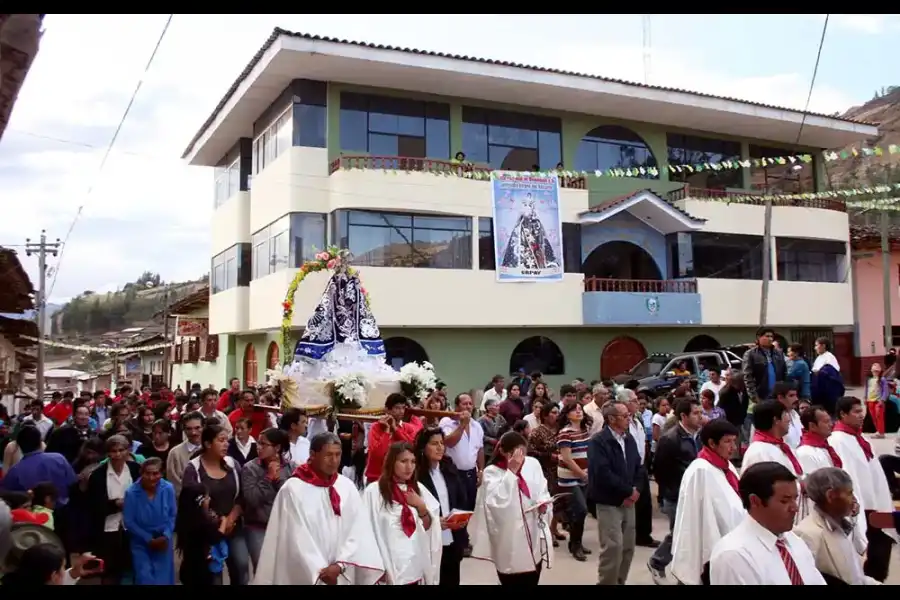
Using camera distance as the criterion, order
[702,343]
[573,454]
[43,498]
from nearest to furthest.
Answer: [43,498], [573,454], [702,343]

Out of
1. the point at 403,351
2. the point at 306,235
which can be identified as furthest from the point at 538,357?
the point at 306,235

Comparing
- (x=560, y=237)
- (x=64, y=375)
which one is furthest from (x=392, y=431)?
(x=64, y=375)

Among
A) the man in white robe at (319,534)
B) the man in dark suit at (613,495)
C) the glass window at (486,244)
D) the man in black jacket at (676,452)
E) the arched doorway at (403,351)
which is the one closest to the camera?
the man in white robe at (319,534)

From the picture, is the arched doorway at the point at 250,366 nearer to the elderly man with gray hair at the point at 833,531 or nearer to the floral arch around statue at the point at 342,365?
the floral arch around statue at the point at 342,365

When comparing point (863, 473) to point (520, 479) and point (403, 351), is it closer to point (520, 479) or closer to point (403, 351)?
point (520, 479)

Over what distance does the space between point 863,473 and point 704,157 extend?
20171 mm

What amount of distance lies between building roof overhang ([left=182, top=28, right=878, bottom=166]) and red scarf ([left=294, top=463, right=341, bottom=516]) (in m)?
14.5

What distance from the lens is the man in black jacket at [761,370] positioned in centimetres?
1011

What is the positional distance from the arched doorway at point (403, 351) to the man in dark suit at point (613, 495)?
1334 cm

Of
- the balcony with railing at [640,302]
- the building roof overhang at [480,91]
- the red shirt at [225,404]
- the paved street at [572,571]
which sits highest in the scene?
the building roof overhang at [480,91]

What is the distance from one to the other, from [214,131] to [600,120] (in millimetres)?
11933

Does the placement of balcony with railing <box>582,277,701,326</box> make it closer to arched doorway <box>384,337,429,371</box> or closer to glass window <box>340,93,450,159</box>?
arched doorway <box>384,337,429,371</box>

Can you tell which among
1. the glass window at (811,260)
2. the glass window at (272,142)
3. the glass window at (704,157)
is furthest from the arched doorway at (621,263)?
the glass window at (272,142)

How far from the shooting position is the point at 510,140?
2147cm
